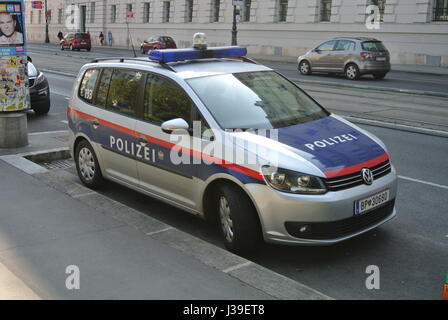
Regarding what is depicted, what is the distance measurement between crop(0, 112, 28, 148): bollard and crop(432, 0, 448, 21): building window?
83.3ft

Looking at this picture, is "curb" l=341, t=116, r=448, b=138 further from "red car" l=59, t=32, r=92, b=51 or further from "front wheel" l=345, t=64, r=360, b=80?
"red car" l=59, t=32, r=92, b=51

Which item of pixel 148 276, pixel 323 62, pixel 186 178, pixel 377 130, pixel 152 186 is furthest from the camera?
pixel 323 62

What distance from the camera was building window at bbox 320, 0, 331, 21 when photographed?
34719 millimetres

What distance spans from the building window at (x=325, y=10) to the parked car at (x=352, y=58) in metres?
12.6

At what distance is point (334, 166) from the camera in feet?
15.0

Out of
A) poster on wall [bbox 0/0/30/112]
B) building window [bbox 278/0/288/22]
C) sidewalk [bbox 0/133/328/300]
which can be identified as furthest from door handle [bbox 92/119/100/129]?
building window [bbox 278/0/288/22]

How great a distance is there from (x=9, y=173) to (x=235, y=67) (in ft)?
10.6

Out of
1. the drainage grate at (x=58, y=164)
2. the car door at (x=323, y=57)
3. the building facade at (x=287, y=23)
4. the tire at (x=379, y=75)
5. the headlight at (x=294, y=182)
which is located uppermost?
the building facade at (x=287, y=23)

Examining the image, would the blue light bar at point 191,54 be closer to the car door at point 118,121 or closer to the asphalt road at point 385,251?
the car door at point 118,121

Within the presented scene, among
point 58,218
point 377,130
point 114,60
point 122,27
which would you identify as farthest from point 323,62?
point 122,27

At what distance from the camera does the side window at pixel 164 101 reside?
17.6 ft

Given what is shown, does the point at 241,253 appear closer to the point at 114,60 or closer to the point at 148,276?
the point at 148,276

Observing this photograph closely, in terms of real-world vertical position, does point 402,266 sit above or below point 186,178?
below

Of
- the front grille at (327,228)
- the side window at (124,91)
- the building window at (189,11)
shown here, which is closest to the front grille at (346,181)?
the front grille at (327,228)
